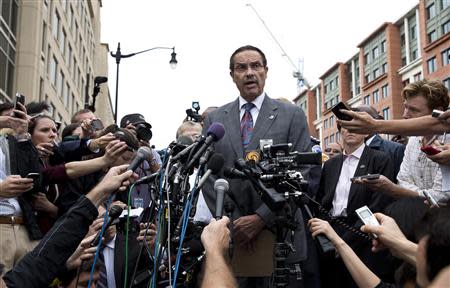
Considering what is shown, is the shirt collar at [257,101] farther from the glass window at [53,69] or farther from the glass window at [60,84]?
the glass window at [60,84]

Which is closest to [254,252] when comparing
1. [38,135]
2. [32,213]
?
[32,213]

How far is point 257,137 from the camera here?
14.3 ft

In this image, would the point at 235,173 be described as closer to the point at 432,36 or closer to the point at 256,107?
the point at 256,107

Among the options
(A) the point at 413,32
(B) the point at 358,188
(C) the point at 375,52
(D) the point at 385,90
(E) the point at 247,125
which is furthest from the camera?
(C) the point at 375,52

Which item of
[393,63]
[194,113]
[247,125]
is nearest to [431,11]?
[393,63]

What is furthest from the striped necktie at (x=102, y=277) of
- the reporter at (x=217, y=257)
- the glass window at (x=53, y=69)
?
the glass window at (x=53, y=69)

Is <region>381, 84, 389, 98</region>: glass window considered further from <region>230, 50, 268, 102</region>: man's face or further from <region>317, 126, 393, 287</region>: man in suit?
<region>230, 50, 268, 102</region>: man's face

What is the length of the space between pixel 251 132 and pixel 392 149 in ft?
6.94

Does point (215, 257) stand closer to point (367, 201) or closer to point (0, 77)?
point (367, 201)

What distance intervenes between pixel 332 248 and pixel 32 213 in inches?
116

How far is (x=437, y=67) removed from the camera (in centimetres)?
5362

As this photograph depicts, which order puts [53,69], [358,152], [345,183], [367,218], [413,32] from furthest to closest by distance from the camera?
[413,32], [53,69], [358,152], [345,183], [367,218]

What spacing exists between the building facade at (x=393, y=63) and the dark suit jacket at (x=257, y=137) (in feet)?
160

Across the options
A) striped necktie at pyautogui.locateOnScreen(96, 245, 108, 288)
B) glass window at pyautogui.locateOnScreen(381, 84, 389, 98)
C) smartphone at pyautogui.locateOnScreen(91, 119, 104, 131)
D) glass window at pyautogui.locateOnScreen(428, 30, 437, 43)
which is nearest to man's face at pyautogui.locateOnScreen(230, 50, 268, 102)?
striped necktie at pyautogui.locateOnScreen(96, 245, 108, 288)
